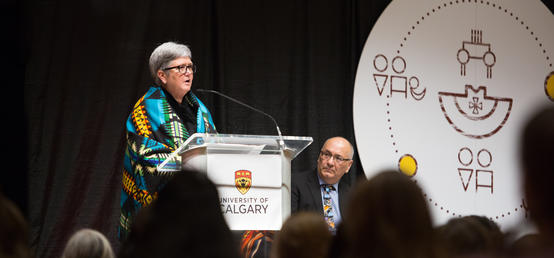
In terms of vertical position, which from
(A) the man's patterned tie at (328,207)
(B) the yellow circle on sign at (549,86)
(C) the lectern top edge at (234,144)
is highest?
(B) the yellow circle on sign at (549,86)

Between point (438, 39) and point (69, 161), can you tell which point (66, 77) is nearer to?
point (69, 161)

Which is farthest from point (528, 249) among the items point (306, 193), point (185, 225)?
point (306, 193)

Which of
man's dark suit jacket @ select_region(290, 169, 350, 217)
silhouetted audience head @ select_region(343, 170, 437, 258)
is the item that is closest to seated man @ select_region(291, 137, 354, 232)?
man's dark suit jacket @ select_region(290, 169, 350, 217)

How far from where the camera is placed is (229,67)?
5145 millimetres

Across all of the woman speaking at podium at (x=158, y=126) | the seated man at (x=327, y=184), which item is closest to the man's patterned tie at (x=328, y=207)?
the seated man at (x=327, y=184)

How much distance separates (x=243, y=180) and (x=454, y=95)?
3.04 m

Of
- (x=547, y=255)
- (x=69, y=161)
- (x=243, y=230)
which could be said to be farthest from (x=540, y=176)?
(x=69, y=161)

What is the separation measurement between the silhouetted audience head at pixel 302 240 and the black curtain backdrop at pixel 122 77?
296 centimetres

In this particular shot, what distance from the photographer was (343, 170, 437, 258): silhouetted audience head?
1.37 meters

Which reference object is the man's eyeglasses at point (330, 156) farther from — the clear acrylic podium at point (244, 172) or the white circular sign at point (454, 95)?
the clear acrylic podium at point (244, 172)

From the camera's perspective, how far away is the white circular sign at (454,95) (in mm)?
5527

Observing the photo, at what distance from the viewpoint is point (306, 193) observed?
4797 mm

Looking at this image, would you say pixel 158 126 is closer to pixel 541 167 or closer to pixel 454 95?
pixel 541 167

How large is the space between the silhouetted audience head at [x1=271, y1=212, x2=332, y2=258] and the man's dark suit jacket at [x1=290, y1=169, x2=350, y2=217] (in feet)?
9.56
